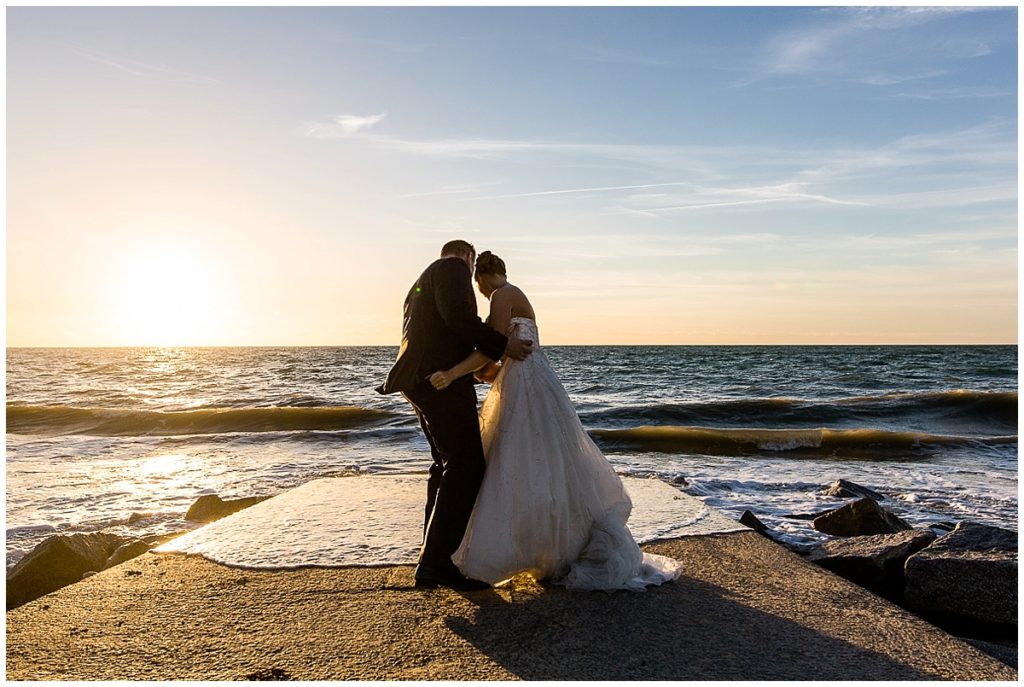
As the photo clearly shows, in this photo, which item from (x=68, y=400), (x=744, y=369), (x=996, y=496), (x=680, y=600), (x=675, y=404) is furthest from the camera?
(x=744, y=369)

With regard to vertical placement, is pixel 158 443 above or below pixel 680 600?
below

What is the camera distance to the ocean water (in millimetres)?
9125

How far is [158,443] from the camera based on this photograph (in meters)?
16.5

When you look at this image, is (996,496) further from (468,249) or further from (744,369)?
(744,369)

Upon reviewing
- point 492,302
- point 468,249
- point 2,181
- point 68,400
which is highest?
point 2,181

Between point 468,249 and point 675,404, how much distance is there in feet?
69.7

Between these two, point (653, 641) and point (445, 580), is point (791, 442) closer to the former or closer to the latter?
point (445, 580)

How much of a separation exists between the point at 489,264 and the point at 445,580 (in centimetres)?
165

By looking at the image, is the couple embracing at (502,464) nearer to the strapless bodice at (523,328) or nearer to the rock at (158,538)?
the strapless bodice at (523,328)

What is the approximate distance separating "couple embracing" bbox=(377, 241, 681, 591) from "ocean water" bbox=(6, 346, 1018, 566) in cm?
372

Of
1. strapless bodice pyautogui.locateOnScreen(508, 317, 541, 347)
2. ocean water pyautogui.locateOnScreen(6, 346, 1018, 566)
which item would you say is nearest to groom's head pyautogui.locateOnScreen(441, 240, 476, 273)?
strapless bodice pyautogui.locateOnScreen(508, 317, 541, 347)

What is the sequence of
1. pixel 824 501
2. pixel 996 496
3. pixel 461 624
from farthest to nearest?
pixel 996 496, pixel 824 501, pixel 461 624

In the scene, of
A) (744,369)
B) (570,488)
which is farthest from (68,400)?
(744,369)

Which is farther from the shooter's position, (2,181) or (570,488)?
(2,181)
